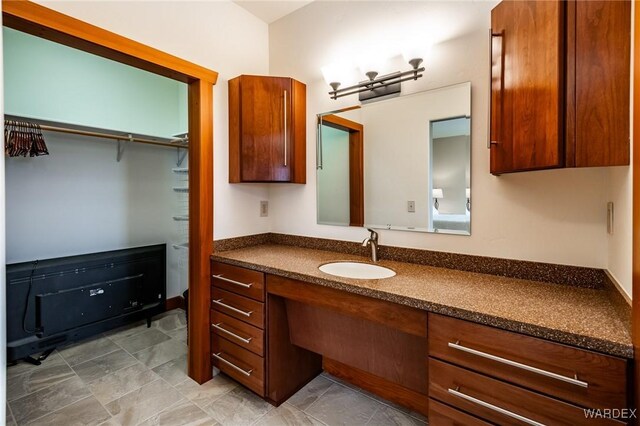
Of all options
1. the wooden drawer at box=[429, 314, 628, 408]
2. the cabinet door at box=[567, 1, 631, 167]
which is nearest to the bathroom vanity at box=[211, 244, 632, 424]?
the wooden drawer at box=[429, 314, 628, 408]

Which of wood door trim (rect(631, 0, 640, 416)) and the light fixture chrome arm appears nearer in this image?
wood door trim (rect(631, 0, 640, 416))

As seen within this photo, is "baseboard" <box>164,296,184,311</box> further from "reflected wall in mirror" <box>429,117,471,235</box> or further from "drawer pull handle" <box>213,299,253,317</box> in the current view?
"reflected wall in mirror" <box>429,117,471,235</box>

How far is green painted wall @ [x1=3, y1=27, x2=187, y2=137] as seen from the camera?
2385 mm

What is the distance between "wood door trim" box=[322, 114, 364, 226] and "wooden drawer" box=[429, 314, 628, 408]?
1015 mm

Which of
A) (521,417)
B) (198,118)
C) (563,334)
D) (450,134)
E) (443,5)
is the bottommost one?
(521,417)

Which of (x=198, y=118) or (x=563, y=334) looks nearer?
(x=563, y=334)

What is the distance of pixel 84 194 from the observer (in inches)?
109

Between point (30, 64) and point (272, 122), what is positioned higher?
point (30, 64)

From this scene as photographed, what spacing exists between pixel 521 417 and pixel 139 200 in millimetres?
3432

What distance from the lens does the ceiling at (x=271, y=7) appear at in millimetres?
2248

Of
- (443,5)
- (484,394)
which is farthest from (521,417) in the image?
(443,5)

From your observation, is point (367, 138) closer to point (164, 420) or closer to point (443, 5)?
point (443, 5)

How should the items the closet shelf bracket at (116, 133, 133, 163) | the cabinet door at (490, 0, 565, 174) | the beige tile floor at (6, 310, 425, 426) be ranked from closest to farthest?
the cabinet door at (490, 0, 565, 174), the beige tile floor at (6, 310, 425, 426), the closet shelf bracket at (116, 133, 133, 163)

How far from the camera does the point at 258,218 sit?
8.18 feet
